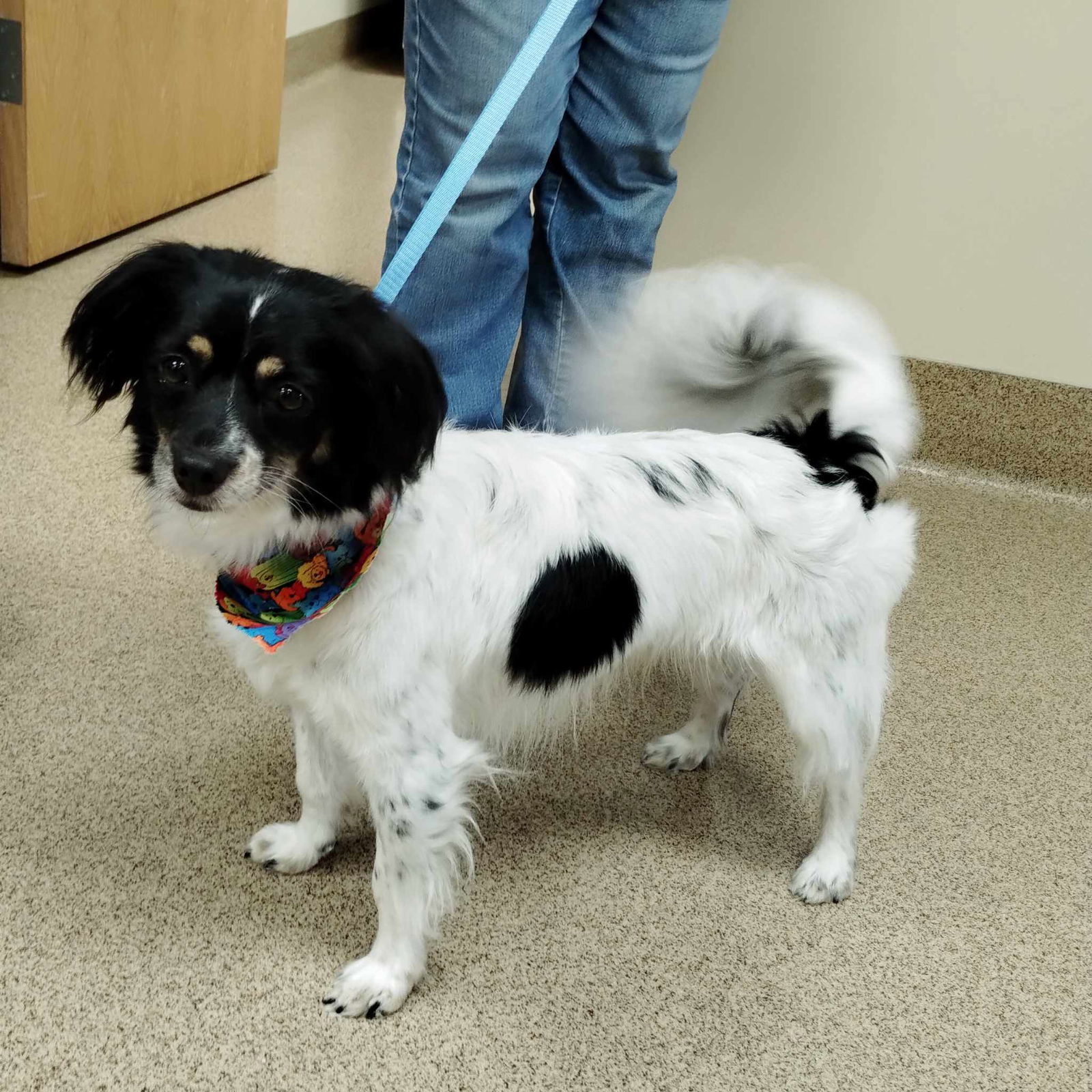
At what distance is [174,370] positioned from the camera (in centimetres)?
110

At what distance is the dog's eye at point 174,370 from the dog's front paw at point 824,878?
1039mm

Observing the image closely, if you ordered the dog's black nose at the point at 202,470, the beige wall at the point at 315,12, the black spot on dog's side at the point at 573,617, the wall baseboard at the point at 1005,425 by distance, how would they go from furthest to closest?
the beige wall at the point at 315,12 < the wall baseboard at the point at 1005,425 < the black spot on dog's side at the point at 573,617 < the dog's black nose at the point at 202,470

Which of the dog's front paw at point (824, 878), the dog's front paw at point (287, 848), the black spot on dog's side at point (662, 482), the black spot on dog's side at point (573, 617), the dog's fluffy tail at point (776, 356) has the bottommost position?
the dog's front paw at point (287, 848)

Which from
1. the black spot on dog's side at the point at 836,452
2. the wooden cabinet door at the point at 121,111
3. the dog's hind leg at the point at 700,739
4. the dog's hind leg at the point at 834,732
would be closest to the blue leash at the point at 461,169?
the black spot on dog's side at the point at 836,452

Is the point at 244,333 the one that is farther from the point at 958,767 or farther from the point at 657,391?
the point at 958,767

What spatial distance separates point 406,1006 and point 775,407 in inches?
35.8

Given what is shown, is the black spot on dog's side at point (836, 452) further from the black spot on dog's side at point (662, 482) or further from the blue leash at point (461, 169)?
the blue leash at point (461, 169)

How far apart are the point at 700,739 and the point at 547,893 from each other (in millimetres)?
388

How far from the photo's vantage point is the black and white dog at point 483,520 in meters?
1.11

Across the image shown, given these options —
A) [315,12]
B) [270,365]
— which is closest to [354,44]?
[315,12]

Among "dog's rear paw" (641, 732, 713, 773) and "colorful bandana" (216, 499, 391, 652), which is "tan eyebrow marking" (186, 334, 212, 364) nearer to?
"colorful bandana" (216, 499, 391, 652)

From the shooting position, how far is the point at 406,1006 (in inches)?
51.6

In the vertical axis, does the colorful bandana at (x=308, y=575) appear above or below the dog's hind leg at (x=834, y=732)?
above

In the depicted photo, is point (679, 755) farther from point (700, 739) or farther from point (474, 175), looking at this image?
point (474, 175)
